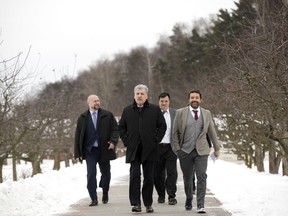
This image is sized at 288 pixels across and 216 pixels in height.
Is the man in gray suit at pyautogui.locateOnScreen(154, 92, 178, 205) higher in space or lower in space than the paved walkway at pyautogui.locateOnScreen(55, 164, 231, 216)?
higher

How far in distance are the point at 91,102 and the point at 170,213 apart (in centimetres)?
281

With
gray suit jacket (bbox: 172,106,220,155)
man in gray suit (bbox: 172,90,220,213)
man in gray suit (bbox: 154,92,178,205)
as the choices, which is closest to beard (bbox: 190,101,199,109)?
man in gray suit (bbox: 172,90,220,213)

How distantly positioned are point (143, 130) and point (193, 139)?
87cm

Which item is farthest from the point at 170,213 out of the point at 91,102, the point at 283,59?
the point at 283,59

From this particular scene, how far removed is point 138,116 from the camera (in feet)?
28.9

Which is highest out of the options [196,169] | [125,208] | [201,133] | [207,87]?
[207,87]

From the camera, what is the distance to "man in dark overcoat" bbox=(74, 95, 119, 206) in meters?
10.1

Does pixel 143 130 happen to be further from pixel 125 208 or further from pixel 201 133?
pixel 125 208

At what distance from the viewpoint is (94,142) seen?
33.2ft

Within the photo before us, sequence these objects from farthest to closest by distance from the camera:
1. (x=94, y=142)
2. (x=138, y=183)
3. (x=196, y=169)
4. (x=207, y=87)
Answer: (x=207, y=87) → (x=94, y=142) → (x=196, y=169) → (x=138, y=183)

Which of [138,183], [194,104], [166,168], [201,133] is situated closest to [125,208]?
[138,183]

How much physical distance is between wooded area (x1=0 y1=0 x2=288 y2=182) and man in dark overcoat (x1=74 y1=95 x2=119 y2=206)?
2665mm

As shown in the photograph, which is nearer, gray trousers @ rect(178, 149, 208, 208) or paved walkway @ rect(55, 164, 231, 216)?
gray trousers @ rect(178, 149, 208, 208)

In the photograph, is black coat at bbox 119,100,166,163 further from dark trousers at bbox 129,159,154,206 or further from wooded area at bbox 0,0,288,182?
wooded area at bbox 0,0,288,182
